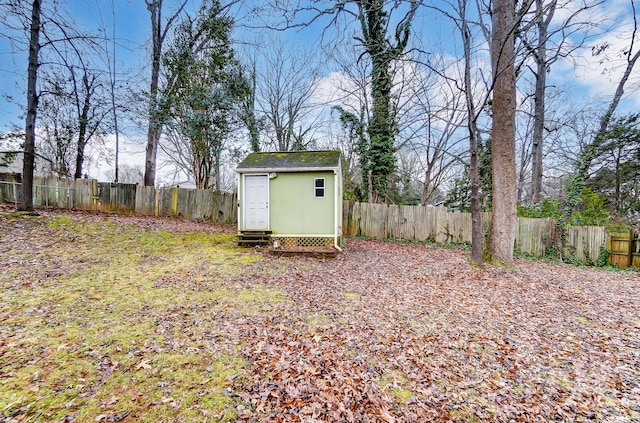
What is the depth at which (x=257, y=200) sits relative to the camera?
8719 millimetres

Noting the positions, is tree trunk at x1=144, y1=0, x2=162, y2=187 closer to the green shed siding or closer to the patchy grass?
the patchy grass

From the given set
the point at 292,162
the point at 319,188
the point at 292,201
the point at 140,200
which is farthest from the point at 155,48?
the point at 319,188

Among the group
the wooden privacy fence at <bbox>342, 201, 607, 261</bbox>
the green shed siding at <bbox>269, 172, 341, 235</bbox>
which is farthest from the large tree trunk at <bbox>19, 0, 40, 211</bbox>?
the wooden privacy fence at <bbox>342, 201, 607, 261</bbox>

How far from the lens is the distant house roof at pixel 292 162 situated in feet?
27.3

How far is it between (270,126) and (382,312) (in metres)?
13.6

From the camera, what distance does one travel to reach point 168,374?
2.53 m

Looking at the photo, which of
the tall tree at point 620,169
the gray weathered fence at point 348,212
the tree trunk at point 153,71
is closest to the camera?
the gray weathered fence at point 348,212

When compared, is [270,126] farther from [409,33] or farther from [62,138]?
Answer: [62,138]

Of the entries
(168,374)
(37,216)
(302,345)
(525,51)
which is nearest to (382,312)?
(302,345)

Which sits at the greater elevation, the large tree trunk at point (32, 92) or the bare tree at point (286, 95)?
the bare tree at point (286, 95)

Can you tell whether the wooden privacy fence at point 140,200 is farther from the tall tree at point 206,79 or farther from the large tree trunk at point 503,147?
the large tree trunk at point 503,147

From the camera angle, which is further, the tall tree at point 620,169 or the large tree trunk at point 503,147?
the tall tree at point 620,169

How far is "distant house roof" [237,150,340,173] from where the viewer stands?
8.31 meters

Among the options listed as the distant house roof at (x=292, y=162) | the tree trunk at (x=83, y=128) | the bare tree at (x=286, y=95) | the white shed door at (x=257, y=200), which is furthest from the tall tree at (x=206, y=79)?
the white shed door at (x=257, y=200)
